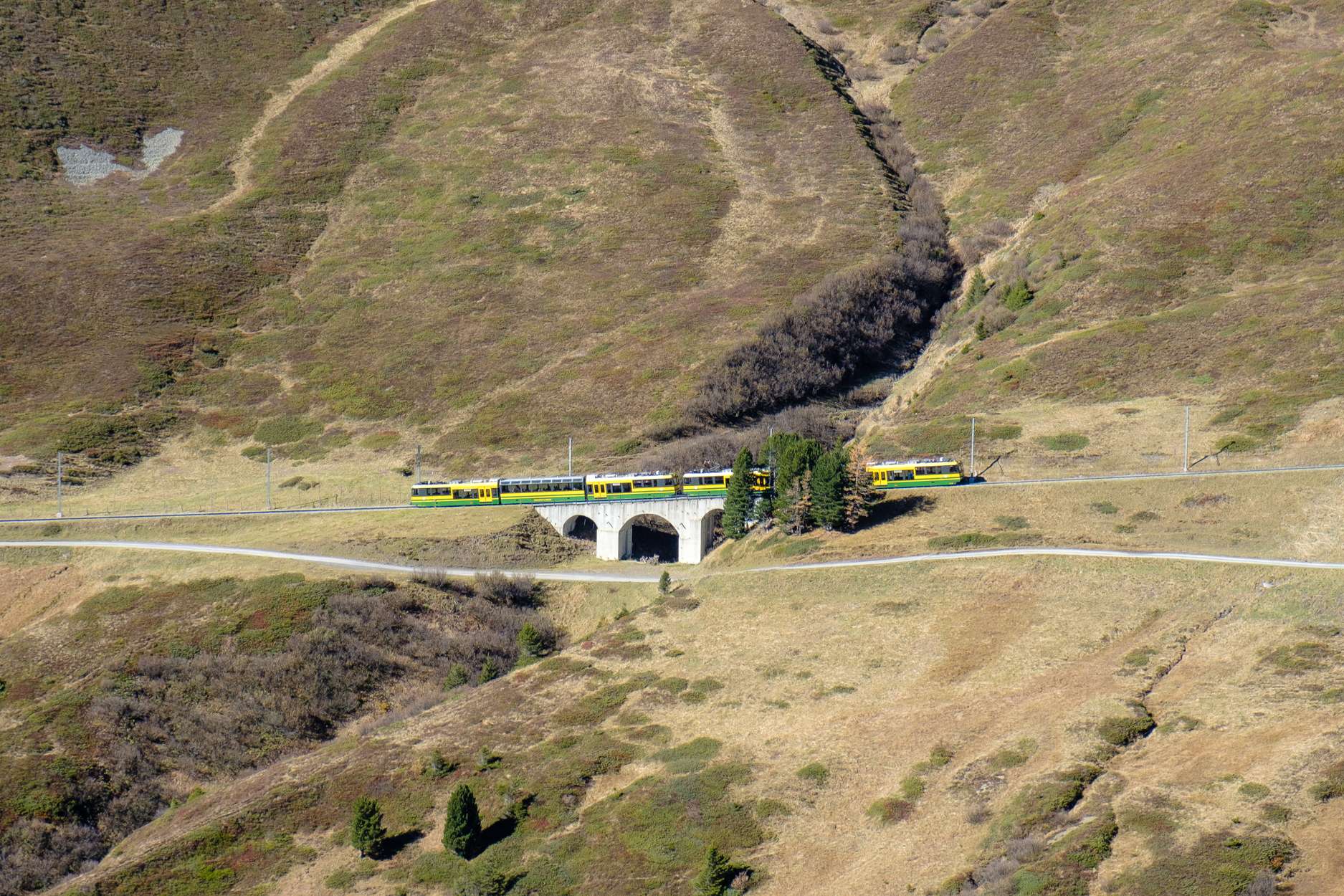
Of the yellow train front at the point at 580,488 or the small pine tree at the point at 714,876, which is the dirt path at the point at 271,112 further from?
the small pine tree at the point at 714,876

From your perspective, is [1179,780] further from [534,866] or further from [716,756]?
[534,866]

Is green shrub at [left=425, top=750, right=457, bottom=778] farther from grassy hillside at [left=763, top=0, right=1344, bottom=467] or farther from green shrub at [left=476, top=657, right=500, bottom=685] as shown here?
grassy hillside at [left=763, top=0, right=1344, bottom=467]

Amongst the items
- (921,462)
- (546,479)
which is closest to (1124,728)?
(921,462)

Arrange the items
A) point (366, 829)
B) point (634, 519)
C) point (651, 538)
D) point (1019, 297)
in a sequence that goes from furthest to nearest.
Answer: point (1019, 297)
point (651, 538)
point (634, 519)
point (366, 829)

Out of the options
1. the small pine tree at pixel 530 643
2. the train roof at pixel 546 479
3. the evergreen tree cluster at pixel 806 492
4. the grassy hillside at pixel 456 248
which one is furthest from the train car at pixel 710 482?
the small pine tree at pixel 530 643

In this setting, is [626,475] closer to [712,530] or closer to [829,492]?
[712,530]

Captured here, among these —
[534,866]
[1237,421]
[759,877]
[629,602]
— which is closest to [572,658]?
[629,602]
